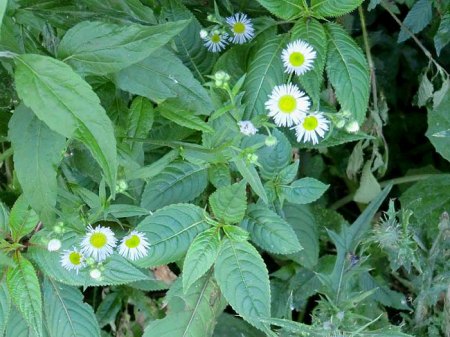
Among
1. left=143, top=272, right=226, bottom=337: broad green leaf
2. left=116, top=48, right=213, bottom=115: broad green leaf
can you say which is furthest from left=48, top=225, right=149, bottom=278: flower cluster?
left=116, top=48, right=213, bottom=115: broad green leaf

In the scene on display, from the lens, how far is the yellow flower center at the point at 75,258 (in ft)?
4.93

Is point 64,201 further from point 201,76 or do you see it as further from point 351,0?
point 351,0

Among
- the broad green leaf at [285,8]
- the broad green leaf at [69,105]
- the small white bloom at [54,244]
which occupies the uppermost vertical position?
the broad green leaf at [285,8]

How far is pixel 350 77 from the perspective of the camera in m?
1.51

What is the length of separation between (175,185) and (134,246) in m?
0.21

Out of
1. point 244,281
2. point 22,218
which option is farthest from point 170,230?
point 22,218

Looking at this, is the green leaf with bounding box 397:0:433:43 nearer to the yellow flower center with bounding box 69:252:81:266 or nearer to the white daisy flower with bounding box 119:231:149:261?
the white daisy flower with bounding box 119:231:149:261

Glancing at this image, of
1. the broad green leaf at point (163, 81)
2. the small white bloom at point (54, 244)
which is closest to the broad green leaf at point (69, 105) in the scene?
the broad green leaf at point (163, 81)

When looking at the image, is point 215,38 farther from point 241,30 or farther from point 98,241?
point 98,241

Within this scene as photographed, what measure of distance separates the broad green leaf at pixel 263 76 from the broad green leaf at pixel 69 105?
0.53m

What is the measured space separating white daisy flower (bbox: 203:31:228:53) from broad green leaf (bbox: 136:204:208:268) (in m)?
0.45

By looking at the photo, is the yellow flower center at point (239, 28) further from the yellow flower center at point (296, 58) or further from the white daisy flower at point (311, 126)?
the white daisy flower at point (311, 126)

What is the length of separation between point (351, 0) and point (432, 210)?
86 cm

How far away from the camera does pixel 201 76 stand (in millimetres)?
1709
